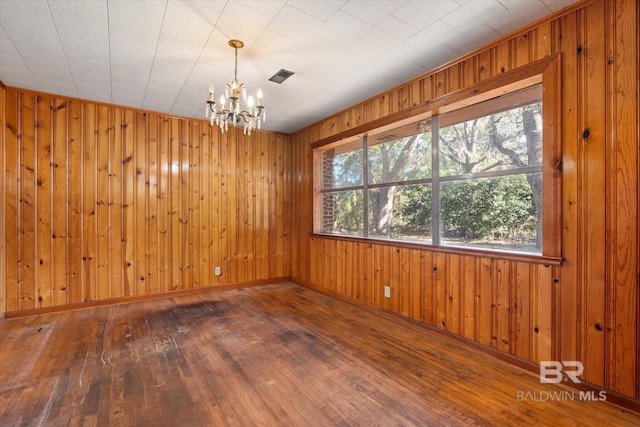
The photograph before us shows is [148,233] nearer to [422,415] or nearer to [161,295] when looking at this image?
[161,295]

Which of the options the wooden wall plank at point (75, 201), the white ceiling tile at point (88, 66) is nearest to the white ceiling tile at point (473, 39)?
the white ceiling tile at point (88, 66)

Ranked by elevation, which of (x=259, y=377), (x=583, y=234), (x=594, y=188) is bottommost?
(x=259, y=377)

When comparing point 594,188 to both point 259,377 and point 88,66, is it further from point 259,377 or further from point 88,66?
point 88,66

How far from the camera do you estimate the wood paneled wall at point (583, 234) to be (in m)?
1.93

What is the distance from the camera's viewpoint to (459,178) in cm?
293

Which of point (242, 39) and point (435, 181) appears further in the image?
point (435, 181)

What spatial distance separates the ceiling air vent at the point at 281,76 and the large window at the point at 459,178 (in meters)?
1.34

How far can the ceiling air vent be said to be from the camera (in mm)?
3111

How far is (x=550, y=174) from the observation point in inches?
89.0

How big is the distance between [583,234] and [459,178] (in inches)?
42.2

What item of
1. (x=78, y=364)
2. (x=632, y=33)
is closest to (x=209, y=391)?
(x=78, y=364)

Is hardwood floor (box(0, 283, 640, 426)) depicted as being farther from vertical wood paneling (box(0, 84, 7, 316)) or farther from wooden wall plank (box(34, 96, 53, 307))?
wooden wall plank (box(34, 96, 53, 307))

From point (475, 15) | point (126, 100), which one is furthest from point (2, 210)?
point (475, 15)

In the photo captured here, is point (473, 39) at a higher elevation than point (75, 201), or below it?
higher
